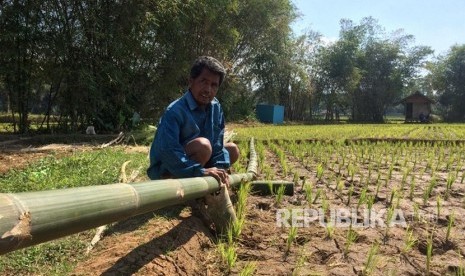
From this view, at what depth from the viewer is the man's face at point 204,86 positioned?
2539mm

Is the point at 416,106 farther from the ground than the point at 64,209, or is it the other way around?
the point at 416,106

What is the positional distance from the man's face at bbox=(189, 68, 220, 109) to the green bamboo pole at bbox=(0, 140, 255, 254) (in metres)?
1.19

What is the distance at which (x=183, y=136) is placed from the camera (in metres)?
2.67

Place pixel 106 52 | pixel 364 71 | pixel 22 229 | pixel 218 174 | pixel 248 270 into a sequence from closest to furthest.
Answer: pixel 22 229 < pixel 248 270 < pixel 218 174 < pixel 106 52 < pixel 364 71

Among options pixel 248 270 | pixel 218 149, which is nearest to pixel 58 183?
pixel 218 149

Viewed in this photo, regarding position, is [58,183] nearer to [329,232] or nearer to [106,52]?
[329,232]

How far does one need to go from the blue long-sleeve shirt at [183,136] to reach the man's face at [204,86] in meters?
0.05

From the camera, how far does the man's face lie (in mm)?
2539

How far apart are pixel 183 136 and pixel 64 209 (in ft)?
5.57

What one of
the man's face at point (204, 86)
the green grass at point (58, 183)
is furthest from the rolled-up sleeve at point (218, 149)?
the green grass at point (58, 183)

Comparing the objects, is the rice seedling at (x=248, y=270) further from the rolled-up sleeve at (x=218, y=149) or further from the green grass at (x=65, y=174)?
the green grass at (x=65, y=174)

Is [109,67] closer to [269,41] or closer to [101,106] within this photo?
[101,106]

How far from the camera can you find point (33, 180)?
132 inches

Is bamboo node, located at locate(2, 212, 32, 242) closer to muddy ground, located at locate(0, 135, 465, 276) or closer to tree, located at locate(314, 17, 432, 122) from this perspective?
muddy ground, located at locate(0, 135, 465, 276)
